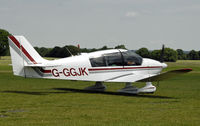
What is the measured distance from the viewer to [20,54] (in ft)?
56.9

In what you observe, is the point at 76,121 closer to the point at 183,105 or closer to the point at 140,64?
the point at 183,105

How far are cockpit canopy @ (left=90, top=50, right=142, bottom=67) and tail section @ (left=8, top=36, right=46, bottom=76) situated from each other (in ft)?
9.86

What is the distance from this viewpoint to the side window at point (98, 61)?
18.4 meters

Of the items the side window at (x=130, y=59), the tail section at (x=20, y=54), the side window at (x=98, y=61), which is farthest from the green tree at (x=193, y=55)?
the tail section at (x=20, y=54)

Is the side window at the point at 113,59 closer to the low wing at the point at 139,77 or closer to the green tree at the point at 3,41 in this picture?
the low wing at the point at 139,77

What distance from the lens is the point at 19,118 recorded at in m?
10.2

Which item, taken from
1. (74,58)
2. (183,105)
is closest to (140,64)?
(74,58)

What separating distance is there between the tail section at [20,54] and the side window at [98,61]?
2.77 m

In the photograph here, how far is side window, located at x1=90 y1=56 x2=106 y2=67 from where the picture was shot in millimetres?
18392

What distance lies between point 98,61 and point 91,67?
1.63 ft

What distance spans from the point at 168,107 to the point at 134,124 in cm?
427

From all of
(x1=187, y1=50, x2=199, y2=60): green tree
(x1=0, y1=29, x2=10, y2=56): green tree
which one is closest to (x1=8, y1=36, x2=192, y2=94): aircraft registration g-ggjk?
(x1=0, y1=29, x2=10, y2=56): green tree

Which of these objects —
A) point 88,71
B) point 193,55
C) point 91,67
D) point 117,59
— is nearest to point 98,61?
point 91,67

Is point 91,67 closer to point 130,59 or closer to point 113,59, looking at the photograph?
point 113,59
